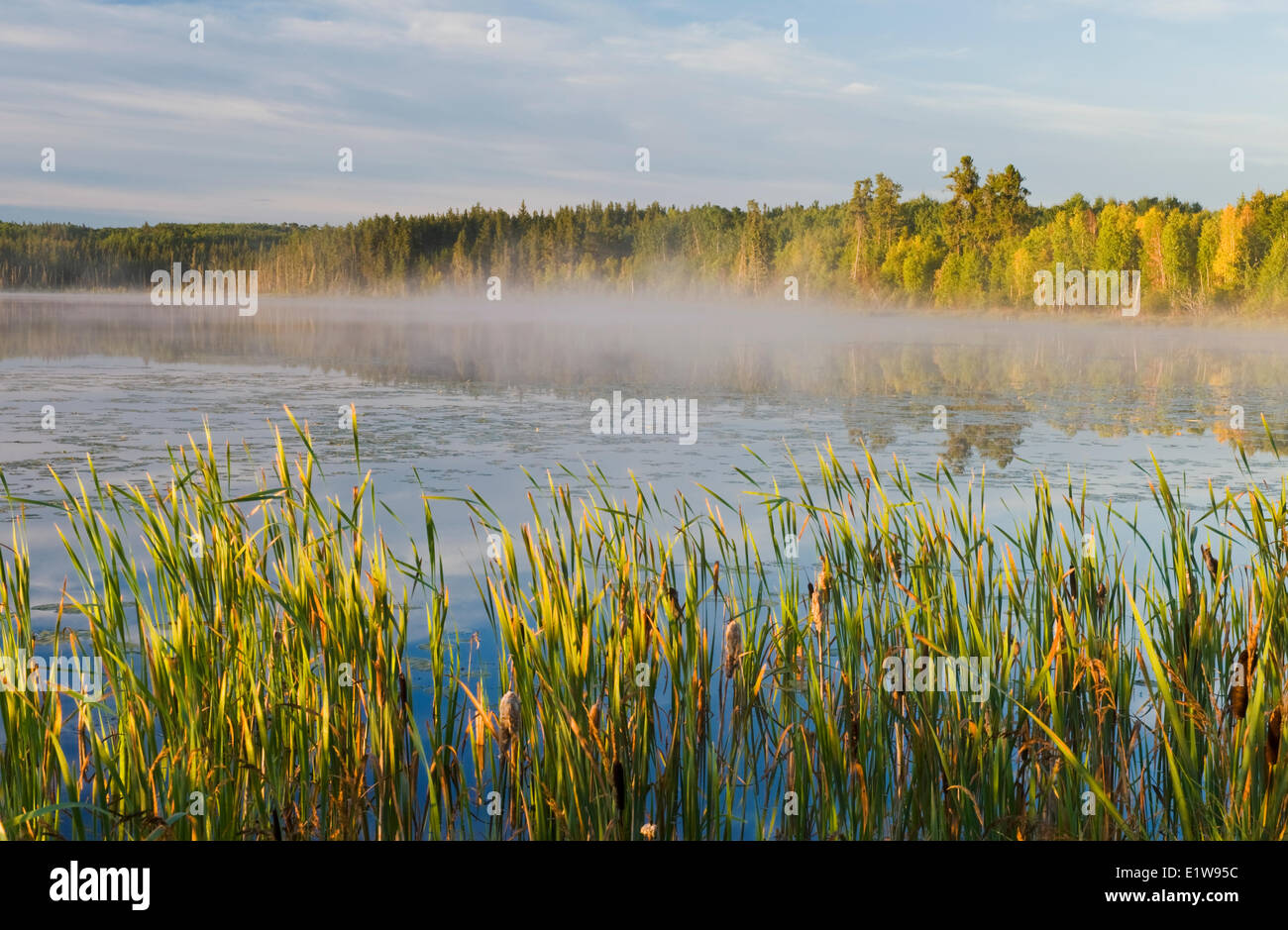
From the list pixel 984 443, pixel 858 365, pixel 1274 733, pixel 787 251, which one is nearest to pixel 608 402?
pixel 984 443

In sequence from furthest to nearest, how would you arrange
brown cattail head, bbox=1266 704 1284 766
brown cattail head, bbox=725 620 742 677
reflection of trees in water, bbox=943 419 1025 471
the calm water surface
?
reflection of trees in water, bbox=943 419 1025 471 < the calm water surface < brown cattail head, bbox=725 620 742 677 < brown cattail head, bbox=1266 704 1284 766

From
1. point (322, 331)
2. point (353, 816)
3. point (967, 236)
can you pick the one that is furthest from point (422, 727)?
point (967, 236)

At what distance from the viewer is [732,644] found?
3.92 m

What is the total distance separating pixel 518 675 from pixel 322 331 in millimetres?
38838

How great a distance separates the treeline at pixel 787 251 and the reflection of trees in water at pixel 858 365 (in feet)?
45.0

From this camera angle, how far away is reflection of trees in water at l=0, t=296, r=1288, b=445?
14898 mm

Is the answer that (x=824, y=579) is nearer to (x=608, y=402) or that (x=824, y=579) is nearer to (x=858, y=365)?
(x=608, y=402)

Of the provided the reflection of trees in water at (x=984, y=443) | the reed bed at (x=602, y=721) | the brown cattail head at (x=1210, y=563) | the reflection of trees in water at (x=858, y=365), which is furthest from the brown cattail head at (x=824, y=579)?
the reflection of trees in water at (x=858, y=365)

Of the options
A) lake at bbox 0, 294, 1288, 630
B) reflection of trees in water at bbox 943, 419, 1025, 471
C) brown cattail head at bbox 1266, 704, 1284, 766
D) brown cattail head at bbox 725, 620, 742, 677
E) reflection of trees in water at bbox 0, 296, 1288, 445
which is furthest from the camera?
reflection of trees in water at bbox 0, 296, 1288, 445

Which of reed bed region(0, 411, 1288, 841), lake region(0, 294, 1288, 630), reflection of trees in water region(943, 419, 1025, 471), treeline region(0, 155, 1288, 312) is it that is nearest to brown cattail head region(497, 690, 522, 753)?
reed bed region(0, 411, 1288, 841)

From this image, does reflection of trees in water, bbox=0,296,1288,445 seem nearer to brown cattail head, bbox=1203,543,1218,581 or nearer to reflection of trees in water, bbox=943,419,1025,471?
reflection of trees in water, bbox=943,419,1025,471

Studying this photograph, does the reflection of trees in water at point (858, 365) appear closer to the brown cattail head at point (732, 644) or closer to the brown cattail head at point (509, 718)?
the brown cattail head at point (732, 644)

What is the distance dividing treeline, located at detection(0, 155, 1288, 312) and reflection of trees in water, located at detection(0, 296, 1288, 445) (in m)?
13.7
